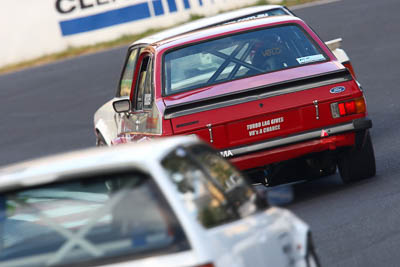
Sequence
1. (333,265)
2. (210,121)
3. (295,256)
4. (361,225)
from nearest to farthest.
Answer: (295,256), (333,265), (361,225), (210,121)

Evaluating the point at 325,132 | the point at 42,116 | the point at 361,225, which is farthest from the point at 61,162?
the point at 42,116

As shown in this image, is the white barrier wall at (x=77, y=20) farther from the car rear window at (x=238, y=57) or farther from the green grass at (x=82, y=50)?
the car rear window at (x=238, y=57)

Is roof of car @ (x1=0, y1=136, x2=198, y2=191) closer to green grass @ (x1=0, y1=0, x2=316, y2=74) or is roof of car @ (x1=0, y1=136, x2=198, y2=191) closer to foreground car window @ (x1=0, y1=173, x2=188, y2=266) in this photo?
foreground car window @ (x1=0, y1=173, x2=188, y2=266)

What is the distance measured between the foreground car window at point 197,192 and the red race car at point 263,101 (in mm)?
4012

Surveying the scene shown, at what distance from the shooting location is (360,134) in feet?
27.8

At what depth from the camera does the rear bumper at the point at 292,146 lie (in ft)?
27.1

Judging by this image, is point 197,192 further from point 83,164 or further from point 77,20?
point 77,20

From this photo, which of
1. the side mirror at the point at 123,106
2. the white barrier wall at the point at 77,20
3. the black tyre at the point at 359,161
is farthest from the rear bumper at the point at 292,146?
the white barrier wall at the point at 77,20

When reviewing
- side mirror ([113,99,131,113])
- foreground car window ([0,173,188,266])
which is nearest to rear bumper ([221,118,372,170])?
side mirror ([113,99,131,113])

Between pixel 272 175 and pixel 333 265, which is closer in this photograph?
pixel 333 265

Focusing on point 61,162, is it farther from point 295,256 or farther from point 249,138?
point 249,138

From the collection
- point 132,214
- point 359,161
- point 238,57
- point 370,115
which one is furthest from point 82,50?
point 132,214

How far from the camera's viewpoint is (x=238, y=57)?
29.5 feet

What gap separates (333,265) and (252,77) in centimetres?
256
